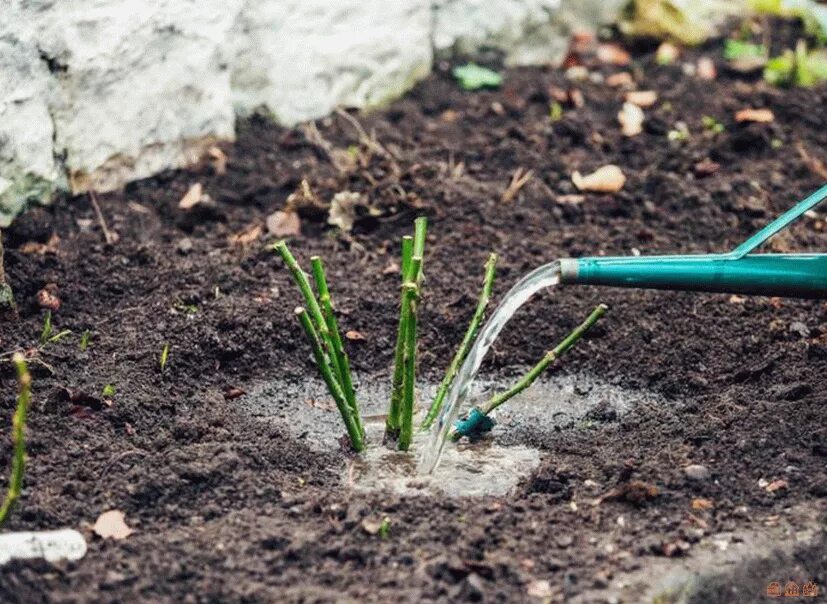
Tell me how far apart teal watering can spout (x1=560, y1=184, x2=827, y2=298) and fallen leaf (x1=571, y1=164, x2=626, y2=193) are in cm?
130

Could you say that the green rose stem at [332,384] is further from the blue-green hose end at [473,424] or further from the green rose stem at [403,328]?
the blue-green hose end at [473,424]

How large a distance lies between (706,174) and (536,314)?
38.1 inches

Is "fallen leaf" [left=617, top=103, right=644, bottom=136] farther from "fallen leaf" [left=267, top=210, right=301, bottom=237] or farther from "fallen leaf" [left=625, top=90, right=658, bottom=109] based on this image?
"fallen leaf" [left=267, top=210, right=301, bottom=237]

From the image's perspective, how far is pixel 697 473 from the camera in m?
2.61

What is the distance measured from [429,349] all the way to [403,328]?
2.12 feet

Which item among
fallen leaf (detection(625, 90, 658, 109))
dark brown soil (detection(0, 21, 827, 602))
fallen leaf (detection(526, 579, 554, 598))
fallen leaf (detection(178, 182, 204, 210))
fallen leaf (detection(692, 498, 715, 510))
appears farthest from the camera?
fallen leaf (detection(625, 90, 658, 109))

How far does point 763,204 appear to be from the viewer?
3834 mm

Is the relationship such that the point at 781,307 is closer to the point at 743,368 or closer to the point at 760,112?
the point at 743,368

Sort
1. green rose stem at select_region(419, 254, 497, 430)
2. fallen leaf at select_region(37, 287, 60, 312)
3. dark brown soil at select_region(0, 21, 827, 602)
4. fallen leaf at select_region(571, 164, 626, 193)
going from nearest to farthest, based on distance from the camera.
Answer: dark brown soil at select_region(0, 21, 827, 602) → green rose stem at select_region(419, 254, 497, 430) → fallen leaf at select_region(37, 287, 60, 312) → fallen leaf at select_region(571, 164, 626, 193)

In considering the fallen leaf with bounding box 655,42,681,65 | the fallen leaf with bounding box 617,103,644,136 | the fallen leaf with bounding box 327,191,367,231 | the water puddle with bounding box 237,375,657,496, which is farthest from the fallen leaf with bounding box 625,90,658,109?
the water puddle with bounding box 237,375,657,496

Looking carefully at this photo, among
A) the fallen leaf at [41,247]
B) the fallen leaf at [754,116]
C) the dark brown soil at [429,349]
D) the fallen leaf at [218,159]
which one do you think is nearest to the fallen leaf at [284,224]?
the dark brown soil at [429,349]

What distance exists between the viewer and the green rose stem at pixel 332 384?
2561mm

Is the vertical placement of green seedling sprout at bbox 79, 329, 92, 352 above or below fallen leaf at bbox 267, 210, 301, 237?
above

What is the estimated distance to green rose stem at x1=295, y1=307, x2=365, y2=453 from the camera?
2561mm
